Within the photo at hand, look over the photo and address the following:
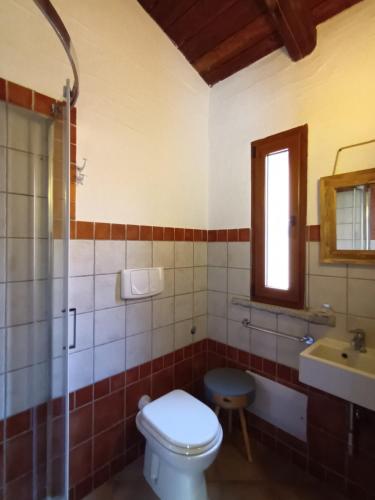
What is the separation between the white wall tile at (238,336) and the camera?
5.89ft

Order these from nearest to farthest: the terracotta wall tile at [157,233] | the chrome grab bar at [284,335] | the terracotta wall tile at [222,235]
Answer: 1. the chrome grab bar at [284,335]
2. the terracotta wall tile at [157,233]
3. the terracotta wall tile at [222,235]

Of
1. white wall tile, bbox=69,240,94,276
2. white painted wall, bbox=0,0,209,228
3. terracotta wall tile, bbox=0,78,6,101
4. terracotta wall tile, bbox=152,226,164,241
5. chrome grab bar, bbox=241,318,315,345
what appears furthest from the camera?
terracotta wall tile, bbox=152,226,164,241

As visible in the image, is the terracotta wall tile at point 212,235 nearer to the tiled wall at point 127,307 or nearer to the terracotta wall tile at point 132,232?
the tiled wall at point 127,307

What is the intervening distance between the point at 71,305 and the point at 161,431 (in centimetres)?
76

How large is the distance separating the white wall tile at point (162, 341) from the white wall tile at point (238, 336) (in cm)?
46

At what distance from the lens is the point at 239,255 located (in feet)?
6.01

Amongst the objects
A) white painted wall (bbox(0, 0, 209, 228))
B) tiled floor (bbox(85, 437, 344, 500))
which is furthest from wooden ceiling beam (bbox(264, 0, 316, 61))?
tiled floor (bbox(85, 437, 344, 500))

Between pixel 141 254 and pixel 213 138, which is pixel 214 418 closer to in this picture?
pixel 141 254

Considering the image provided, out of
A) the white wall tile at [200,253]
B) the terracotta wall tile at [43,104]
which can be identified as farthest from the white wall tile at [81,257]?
the white wall tile at [200,253]

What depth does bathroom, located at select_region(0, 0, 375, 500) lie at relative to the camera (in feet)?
3.68

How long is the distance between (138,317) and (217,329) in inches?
28.5

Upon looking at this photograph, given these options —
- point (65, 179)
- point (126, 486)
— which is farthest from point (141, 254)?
point (126, 486)

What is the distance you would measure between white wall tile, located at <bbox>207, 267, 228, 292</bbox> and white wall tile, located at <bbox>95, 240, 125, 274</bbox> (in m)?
Answer: 0.79

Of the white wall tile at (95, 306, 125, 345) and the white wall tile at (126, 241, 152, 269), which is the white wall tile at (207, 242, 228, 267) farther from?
the white wall tile at (95, 306, 125, 345)
